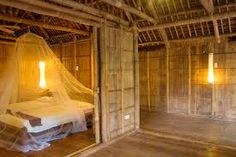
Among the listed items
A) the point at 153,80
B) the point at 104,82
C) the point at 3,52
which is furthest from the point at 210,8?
the point at 3,52

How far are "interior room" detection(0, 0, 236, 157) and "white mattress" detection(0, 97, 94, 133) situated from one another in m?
0.02

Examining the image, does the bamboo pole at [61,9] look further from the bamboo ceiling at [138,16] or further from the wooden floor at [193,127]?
the wooden floor at [193,127]

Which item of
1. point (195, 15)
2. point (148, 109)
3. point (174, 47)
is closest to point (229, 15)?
point (195, 15)

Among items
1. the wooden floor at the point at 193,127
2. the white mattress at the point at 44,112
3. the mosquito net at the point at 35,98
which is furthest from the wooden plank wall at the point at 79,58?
the wooden floor at the point at 193,127

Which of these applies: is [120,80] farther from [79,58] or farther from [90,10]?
[79,58]

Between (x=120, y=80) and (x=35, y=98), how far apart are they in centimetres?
278

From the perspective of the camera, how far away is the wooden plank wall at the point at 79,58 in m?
7.23

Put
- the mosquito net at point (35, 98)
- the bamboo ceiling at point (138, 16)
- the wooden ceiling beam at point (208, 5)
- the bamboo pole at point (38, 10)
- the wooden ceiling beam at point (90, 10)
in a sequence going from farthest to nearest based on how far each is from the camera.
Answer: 1. the mosquito net at point (35, 98)
2. the wooden ceiling beam at point (208, 5)
3. the bamboo ceiling at point (138, 16)
4. the wooden ceiling beam at point (90, 10)
5. the bamboo pole at point (38, 10)

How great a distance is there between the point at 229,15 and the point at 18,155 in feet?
16.7

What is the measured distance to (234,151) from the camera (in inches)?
167

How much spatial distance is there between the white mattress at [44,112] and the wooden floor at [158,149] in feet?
4.15

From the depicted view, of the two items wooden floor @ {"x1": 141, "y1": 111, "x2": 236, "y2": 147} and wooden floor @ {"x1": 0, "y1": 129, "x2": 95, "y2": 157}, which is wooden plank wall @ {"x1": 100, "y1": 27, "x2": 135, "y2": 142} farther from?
wooden floor @ {"x1": 141, "y1": 111, "x2": 236, "y2": 147}

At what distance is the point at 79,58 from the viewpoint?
7.46 metres

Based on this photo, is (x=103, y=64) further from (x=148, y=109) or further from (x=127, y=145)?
(x=148, y=109)
